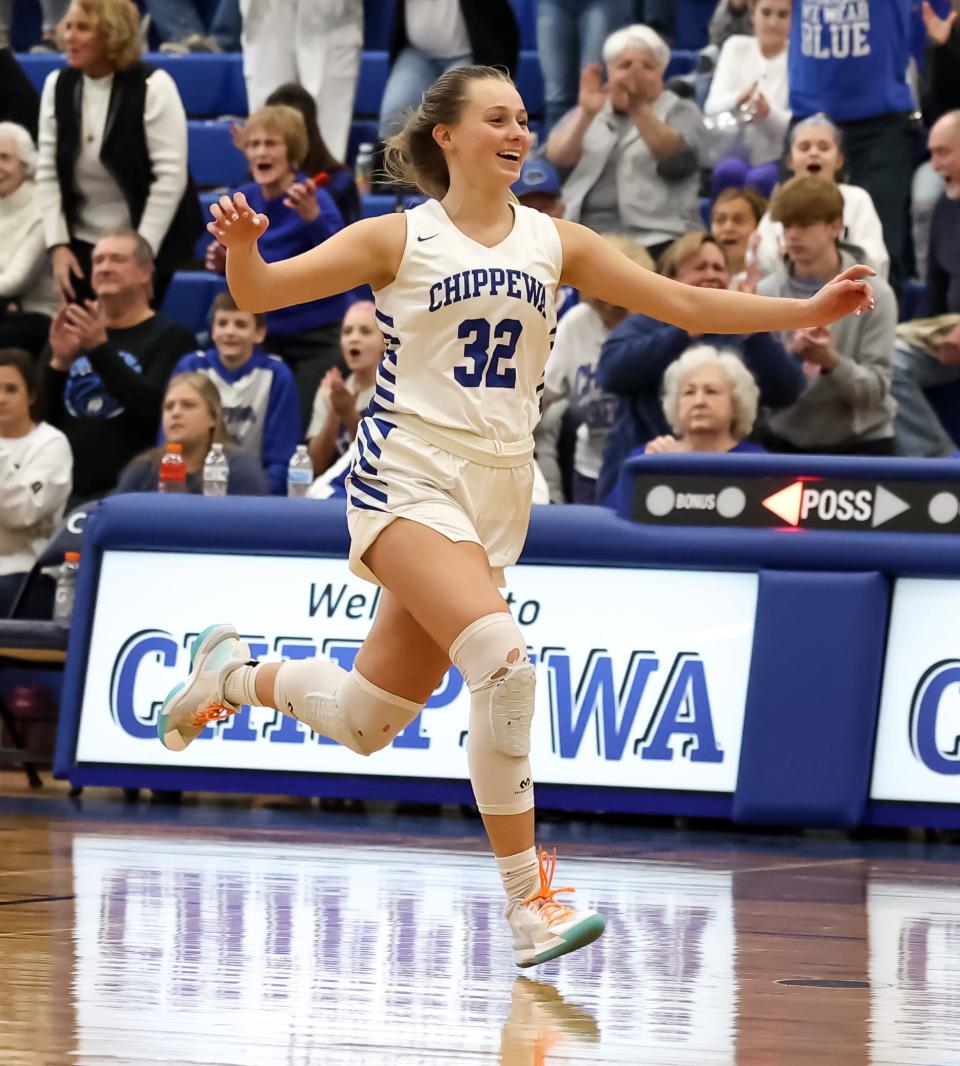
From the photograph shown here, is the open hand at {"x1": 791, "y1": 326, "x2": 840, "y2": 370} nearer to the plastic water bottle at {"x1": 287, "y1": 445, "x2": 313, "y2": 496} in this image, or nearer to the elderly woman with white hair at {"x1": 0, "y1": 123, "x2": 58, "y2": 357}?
the plastic water bottle at {"x1": 287, "y1": 445, "x2": 313, "y2": 496}

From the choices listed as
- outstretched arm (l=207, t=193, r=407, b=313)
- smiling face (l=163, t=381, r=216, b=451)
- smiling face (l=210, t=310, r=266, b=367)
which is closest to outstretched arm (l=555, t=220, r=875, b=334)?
outstretched arm (l=207, t=193, r=407, b=313)

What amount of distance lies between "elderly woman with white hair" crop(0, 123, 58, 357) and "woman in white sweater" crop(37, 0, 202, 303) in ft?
0.75

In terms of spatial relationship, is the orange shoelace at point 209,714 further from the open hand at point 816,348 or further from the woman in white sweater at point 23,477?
the woman in white sweater at point 23,477

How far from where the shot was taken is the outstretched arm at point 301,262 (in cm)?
434

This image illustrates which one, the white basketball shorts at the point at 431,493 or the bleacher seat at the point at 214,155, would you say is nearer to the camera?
the white basketball shorts at the point at 431,493

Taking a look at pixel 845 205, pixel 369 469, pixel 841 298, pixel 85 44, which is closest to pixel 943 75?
pixel 845 205

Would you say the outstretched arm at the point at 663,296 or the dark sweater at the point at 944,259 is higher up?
the dark sweater at the point at 944,259

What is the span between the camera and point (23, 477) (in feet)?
30.3

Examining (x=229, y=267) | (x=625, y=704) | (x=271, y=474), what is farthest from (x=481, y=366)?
(x=271, y=474)

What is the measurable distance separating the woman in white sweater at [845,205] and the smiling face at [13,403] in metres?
3.35

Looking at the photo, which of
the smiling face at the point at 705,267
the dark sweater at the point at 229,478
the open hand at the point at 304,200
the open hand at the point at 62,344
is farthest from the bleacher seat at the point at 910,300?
the open hand at the point at 62,344

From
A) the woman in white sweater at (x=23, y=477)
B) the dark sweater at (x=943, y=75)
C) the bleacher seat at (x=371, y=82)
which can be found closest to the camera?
the woman in white sweater at (x=23, y=477)

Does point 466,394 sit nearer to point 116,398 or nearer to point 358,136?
point 116,398

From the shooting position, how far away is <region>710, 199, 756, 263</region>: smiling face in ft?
30.5
